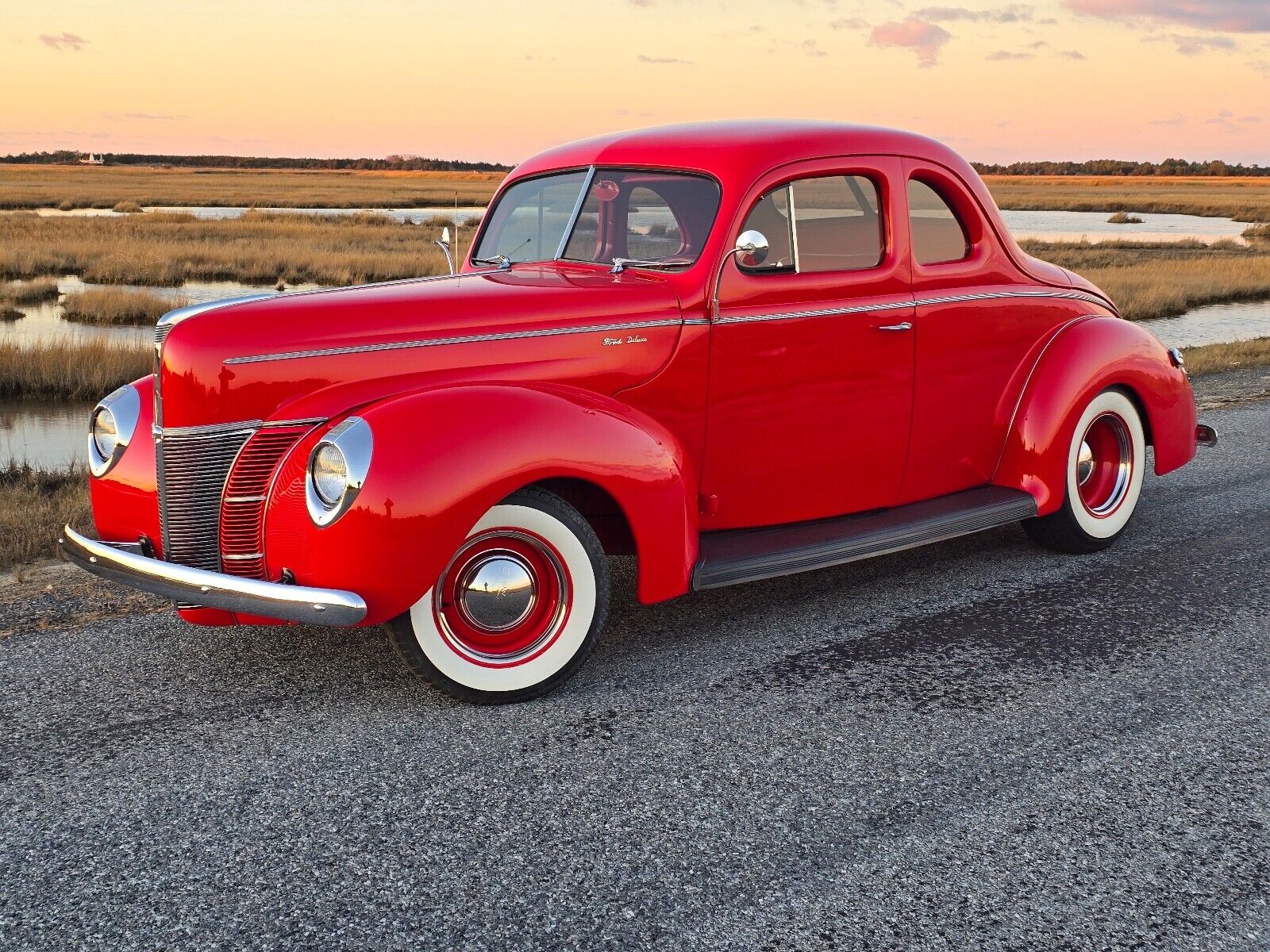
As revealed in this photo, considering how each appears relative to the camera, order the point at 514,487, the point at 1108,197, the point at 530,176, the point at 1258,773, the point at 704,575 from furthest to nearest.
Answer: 1. the point at 1108,197
2. the point at 530,176
3. the point at 704,575
4. the point at 514,487
5. the point at 1258,773

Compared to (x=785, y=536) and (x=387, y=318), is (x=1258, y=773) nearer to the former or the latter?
(x=785, y=536)

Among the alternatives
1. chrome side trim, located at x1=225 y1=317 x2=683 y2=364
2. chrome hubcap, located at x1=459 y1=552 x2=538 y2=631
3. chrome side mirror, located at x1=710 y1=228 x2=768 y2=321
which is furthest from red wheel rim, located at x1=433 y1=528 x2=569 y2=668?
chrome side mirror, located at x1=710 y1=228 x2=768 y2=321

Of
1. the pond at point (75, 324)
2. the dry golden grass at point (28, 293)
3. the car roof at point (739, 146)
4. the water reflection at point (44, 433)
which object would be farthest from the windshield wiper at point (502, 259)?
the dry golden grass at point (28, 293)

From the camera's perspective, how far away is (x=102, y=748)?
359 cm

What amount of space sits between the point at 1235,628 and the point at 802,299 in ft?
7.18

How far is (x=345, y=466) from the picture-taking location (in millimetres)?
3600

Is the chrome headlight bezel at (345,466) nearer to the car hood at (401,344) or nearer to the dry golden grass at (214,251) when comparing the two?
the car hood at (401,344)

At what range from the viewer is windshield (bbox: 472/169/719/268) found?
4699 millimetres

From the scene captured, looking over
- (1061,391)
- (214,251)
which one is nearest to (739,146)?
(1061,391)

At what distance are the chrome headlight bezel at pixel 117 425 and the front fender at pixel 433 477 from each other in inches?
39.4

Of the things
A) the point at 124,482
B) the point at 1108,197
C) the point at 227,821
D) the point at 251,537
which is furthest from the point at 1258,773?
the point at 1108,197

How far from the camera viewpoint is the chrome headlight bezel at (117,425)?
4375mm

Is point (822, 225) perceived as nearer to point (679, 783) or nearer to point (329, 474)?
point (329, 474)

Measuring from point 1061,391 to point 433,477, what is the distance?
3205mm
